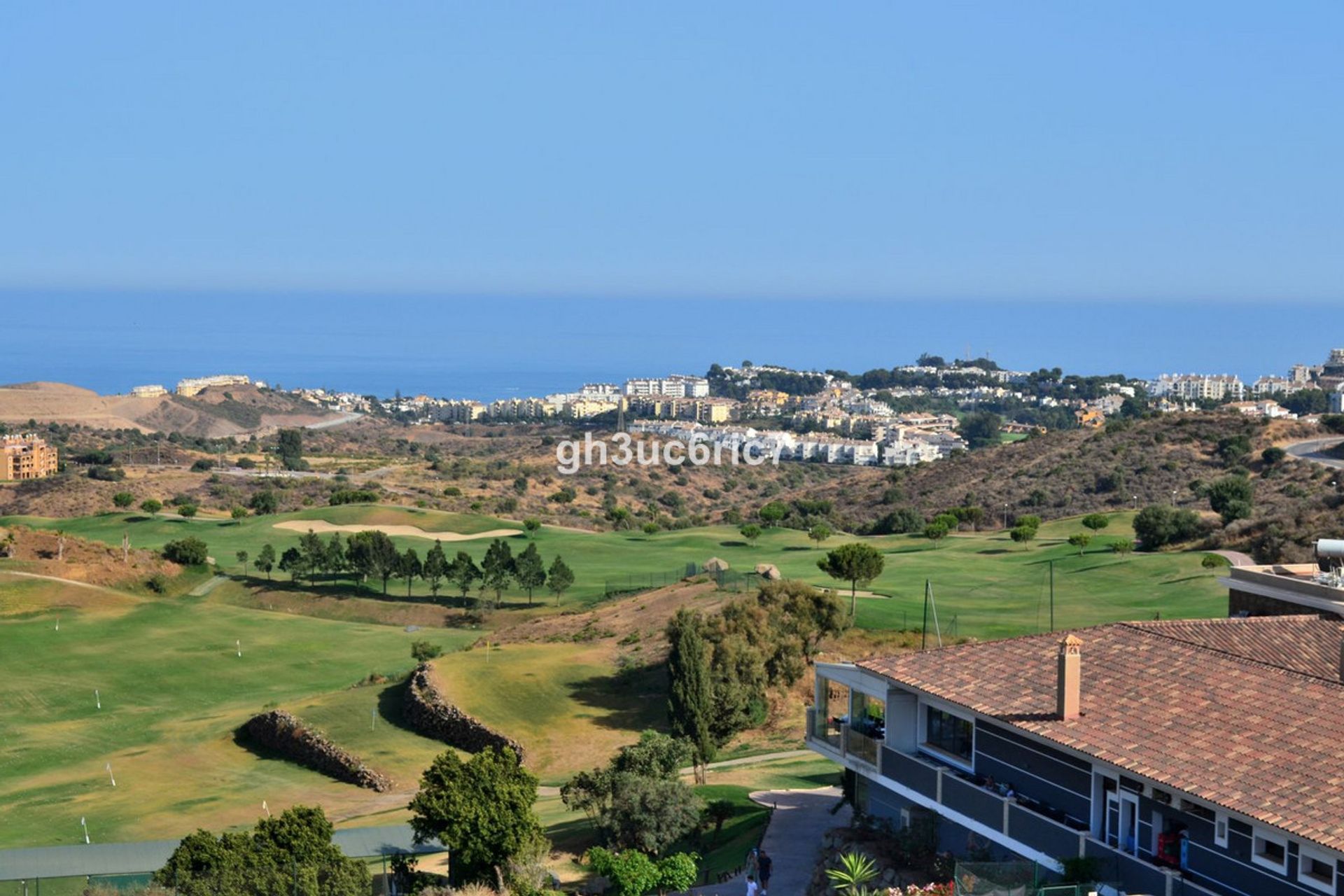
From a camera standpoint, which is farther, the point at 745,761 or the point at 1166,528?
the point at 1166,528

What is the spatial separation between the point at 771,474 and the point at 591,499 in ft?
90.3

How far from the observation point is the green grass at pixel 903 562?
49750mm

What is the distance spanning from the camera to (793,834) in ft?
90.2

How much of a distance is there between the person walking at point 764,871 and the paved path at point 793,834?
0.10 metres

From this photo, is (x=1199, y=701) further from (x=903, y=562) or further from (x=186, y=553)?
(x=186, y=553)

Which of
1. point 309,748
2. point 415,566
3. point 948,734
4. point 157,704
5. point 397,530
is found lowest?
point 157,704

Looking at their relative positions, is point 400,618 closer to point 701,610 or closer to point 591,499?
point 701,610

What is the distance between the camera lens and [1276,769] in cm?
1959

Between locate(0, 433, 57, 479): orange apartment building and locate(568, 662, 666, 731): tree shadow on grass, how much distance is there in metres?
75.0

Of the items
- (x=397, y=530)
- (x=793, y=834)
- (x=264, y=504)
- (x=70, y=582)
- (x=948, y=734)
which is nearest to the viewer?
(x=948, y=734)

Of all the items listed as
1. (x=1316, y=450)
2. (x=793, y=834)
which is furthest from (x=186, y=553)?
(x=1316, y=450)

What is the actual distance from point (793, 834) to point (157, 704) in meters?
25.6

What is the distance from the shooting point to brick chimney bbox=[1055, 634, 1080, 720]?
22.2 metres

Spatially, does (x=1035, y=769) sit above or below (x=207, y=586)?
above
